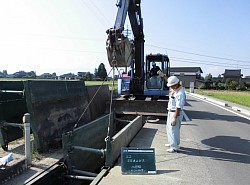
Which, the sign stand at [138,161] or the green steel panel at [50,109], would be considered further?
the green steel panel at [50,109]

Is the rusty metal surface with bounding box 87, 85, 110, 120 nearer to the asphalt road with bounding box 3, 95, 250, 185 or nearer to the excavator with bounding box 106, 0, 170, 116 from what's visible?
the excavator with bounding box 106, 0, 170, 116

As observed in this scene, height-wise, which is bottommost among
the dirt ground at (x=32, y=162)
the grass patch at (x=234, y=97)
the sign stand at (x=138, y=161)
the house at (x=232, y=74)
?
the grass patch at (x=234, y=97)

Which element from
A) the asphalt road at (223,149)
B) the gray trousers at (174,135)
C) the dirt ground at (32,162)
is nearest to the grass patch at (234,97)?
the asphalt road at (223,149)

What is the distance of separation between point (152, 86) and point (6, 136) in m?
9.46

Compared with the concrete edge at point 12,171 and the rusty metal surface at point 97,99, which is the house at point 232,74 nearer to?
the rusty metal surface at point 97,99

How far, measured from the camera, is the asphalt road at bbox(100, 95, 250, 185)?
4.42 metres

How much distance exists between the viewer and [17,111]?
6.70 m

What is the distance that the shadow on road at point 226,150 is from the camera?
233 inches

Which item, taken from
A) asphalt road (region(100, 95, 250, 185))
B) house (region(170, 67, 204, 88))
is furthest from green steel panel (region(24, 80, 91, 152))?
house (region(170, 67, 204, 88))

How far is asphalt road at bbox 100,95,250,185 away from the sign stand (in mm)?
147

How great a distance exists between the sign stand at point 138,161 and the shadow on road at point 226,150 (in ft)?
5.34

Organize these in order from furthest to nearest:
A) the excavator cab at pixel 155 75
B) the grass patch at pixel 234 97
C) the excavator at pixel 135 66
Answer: the grass patch at pixel 234 97
the excavator cab at pixel 155 75
the excavator at pixel 135 66

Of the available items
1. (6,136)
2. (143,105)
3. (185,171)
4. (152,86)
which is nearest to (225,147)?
(185,171)

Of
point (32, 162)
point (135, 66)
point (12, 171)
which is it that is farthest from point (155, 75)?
point (12, 171)
